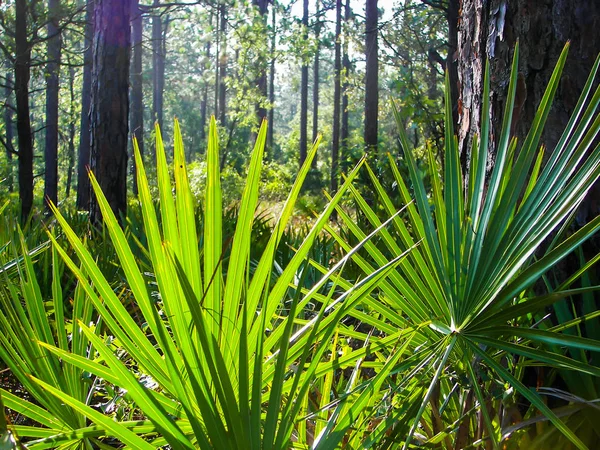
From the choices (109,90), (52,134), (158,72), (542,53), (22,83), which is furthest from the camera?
(158,72)

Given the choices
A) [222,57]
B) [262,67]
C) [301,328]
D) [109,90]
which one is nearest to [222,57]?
[222,57]

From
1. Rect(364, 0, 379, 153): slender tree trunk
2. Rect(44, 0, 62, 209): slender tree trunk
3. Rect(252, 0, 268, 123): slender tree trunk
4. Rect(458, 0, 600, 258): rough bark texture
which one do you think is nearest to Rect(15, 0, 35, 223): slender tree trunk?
Rect(44, 0, 62, 209): slender tree trunk

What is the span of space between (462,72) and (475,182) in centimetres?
96

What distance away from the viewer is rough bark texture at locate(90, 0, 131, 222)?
249 inches

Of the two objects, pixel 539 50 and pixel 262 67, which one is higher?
pixel 262 67

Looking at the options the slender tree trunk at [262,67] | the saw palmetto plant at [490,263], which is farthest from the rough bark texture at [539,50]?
the slender tree trunk at [262,67]

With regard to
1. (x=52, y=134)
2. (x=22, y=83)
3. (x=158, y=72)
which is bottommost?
(x=52, y=134)

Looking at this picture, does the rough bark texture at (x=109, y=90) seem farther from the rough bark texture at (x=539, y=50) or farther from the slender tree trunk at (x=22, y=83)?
the rough bark texture at (x=539, y=50)

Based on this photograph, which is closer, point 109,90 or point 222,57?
point 109,90

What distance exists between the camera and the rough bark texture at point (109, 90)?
6324mm

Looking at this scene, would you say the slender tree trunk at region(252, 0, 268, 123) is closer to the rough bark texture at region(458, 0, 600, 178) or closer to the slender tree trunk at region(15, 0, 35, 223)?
the slender tree trunk at region(15, 0, 35, 223)

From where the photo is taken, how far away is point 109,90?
635 centimetres

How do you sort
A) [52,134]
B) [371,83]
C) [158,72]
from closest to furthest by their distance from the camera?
[52,134], [371,83], [158,72]

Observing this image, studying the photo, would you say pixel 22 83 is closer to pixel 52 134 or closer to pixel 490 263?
pixel 52 134
